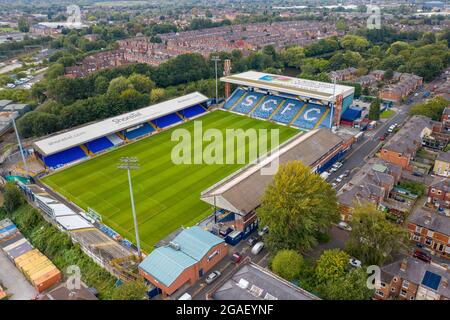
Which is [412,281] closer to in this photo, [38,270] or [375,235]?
[375,235]

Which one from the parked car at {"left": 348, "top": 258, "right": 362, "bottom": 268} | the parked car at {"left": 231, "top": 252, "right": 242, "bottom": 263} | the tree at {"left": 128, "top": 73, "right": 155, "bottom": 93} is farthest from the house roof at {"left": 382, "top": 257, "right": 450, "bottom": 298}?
the tree at {"left": 128, "top": 73, "right": 155, "bottom": 93}

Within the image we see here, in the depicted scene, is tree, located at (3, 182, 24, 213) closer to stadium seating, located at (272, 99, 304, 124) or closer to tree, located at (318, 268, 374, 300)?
tree, located at (318, 268, 374, 300)

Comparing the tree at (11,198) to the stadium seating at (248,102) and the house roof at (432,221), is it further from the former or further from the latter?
the house roof at (432,221)

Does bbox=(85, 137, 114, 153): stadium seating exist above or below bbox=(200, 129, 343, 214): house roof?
below

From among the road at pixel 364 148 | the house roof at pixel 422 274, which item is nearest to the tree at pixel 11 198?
the road at pixel 364 148

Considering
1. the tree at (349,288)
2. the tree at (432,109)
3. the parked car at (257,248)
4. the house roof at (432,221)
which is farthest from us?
the tree at (432,109)

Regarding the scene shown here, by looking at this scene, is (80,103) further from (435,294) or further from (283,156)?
(435,294)
